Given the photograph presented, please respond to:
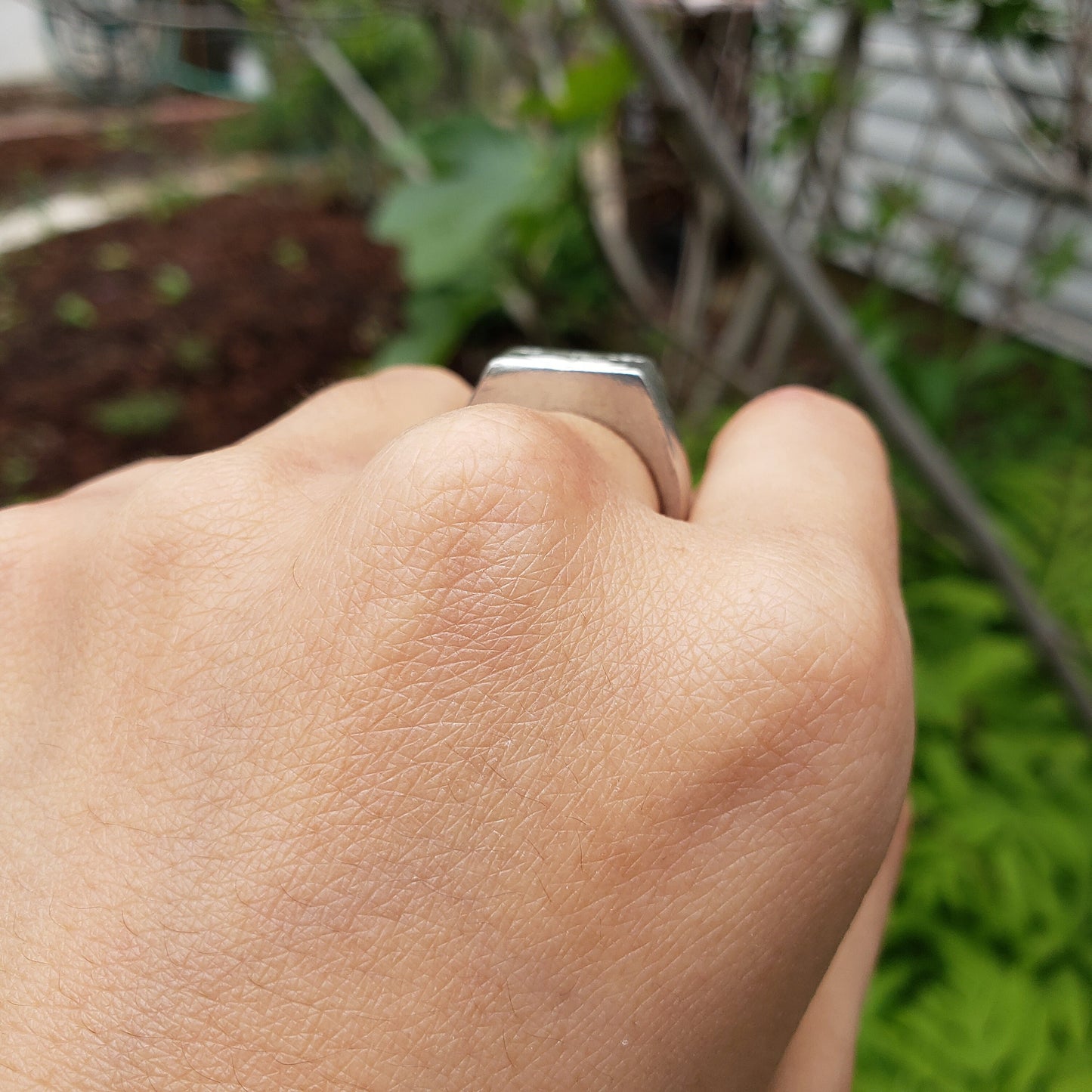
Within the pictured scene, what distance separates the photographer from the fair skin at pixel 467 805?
365 millimetres

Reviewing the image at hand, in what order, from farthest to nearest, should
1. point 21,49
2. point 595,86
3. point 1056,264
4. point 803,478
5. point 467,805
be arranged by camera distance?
point 21,49, point 1056,264, point 595,86, point 803,478, point 467,805

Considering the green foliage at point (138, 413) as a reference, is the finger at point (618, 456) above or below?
above

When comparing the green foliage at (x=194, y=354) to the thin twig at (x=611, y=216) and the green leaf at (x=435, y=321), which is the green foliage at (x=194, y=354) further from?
the thin twig at (x=611, y=216)

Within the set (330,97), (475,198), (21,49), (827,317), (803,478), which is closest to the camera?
(803,478)

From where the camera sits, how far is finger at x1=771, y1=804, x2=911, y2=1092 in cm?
47

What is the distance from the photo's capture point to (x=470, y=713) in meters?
0.38

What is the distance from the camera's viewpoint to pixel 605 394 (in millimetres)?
503

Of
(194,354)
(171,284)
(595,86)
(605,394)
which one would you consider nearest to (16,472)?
(194,354)

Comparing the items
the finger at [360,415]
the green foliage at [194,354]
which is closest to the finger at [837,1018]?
the finger at [360,415]

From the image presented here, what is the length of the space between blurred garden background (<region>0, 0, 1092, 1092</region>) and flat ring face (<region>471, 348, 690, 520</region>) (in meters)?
0.55

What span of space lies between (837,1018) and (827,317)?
78 cm

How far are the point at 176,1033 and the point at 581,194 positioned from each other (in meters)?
1.87

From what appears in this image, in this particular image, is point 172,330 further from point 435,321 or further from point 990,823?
point 990,823

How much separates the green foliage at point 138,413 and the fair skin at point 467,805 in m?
2.20
